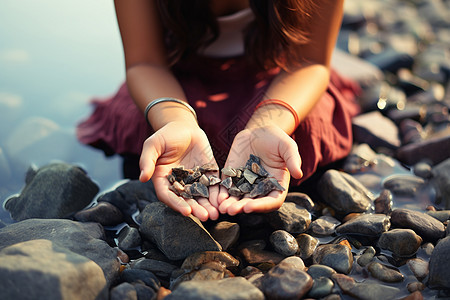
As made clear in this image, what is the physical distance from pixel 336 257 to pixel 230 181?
1.75ft

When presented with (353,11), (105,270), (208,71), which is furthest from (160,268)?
(353,11)

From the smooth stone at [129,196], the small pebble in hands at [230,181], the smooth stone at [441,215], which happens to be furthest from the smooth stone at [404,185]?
the smooth stone at [129,196]

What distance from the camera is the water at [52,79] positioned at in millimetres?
2543

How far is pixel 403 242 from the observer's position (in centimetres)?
172

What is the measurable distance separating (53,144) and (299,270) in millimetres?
1914

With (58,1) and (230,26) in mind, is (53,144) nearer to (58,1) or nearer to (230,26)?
(230,26)

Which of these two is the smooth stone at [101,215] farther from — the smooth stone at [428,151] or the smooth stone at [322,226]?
the smooth stone at [428,151]

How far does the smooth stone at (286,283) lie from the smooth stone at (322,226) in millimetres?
388

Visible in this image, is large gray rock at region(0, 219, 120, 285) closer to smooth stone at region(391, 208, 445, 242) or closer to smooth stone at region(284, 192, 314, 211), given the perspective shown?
smooth stone at region(284, 192, 314, 211)

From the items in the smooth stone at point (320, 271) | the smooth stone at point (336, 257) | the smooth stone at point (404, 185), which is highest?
the smooth stone at point (320, 271)

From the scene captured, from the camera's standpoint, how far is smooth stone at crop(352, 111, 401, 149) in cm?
266

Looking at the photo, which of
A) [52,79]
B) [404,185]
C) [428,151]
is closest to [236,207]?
[404,185]

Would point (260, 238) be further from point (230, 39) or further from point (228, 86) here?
point (230, 39)

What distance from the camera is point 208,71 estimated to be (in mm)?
2482
